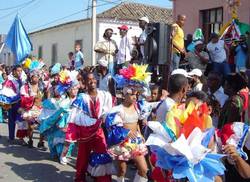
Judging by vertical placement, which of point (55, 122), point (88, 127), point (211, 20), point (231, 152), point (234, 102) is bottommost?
point (55, 122)

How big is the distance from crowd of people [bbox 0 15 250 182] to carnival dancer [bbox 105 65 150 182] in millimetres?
14

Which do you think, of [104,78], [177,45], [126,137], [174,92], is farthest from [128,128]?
[177,45]

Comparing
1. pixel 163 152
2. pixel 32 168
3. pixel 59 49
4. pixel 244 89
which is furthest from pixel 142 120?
pixel 59 49

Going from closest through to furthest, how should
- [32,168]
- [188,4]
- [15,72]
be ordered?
[32,168] → [15,72] → [188,4]

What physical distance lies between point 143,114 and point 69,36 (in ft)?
95.1

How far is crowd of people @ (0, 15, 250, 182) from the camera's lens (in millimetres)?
3354

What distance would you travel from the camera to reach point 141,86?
6.38 meters

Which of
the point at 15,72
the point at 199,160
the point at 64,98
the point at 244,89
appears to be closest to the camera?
the point at 199,160

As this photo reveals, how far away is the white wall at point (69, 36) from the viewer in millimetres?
29984

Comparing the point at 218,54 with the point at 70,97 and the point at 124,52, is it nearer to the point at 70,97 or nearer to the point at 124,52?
the point at 124,52

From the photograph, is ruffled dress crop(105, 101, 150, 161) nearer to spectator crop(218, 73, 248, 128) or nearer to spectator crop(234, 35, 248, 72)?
spectator crop(218, 73, 248, 128)

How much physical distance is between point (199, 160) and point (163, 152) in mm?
271

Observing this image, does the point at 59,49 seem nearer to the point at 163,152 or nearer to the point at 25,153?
the point at 25,153

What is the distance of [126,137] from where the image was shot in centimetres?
606
